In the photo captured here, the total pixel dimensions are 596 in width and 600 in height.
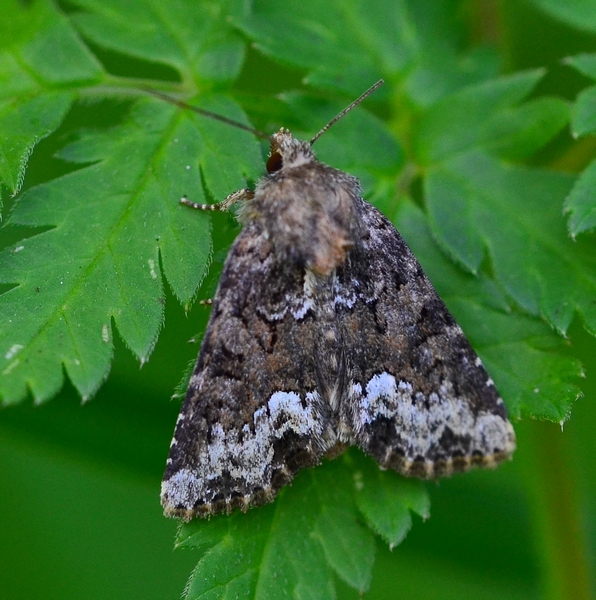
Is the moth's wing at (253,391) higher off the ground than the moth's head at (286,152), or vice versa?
the moth's head at (286,152)

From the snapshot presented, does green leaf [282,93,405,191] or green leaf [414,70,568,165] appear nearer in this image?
green leaf [282,93,405,191]

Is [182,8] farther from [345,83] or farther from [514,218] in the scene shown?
[514,218]

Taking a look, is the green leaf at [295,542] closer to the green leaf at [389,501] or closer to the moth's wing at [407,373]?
the green leaf at [389,501]

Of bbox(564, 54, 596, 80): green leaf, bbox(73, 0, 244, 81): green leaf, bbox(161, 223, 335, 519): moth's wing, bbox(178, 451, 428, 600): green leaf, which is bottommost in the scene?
bbox(178, 451, 428, 600): green leaf

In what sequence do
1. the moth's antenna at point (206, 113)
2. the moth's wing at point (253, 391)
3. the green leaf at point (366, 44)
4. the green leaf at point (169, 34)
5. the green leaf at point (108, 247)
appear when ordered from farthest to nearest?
the green leaf at point (366, 44) < the green leaf at point (169, 34) < the moth's antenna at point (206, 113) < the moth's wing at point (253, 391) < the green leaf at point (108, 247)

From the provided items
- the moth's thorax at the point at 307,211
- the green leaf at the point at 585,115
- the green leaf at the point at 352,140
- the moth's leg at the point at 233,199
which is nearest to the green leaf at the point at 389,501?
the moth's thorax at the point at 307,211

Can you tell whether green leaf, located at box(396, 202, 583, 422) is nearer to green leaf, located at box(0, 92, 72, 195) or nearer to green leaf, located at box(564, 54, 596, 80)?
green leaf, located at box(564, 54, 596, 80)

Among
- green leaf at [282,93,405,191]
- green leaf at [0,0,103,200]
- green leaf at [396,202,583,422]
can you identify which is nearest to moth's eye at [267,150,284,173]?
green leaf at [282,93,405,191]

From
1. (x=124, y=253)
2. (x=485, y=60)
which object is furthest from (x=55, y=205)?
(x=485, y=60)
